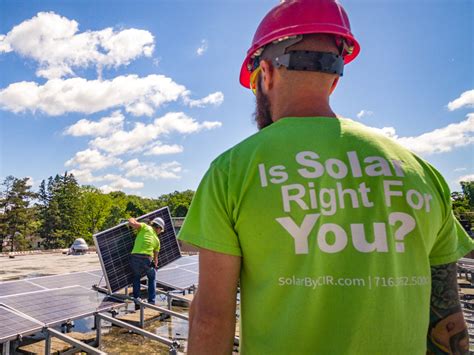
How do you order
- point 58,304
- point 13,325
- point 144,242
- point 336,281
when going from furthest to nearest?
point 144,242, point 58,304, point 13,325, point 336,281

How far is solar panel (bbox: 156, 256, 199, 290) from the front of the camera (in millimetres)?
8406

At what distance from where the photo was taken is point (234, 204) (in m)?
1.10

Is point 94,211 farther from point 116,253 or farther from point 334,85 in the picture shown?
point 334,85

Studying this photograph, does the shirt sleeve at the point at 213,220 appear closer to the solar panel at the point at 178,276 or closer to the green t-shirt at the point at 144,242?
the green t-shirt at the point at 144,242

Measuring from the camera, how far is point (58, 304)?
224 inches

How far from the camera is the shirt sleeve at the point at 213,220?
1.08 m

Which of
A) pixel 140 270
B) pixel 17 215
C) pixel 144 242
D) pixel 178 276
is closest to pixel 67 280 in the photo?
pixel 140 270

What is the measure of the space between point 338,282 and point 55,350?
5.68 m

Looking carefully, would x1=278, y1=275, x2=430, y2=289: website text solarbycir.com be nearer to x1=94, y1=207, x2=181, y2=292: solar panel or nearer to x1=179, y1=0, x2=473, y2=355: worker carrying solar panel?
x1=179, y1=0, x2=473, y2=355: worker carrying solar panel

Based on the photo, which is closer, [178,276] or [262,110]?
[262,110]

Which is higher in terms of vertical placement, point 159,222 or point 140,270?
point 159,222

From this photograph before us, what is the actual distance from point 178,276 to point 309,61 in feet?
28.3

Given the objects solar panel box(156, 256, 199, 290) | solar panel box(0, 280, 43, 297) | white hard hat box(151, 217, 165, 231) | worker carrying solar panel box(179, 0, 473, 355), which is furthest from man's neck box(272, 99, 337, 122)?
white hard hat box(151, 217, 165, 231)

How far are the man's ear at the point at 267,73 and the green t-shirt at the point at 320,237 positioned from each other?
0.27m
